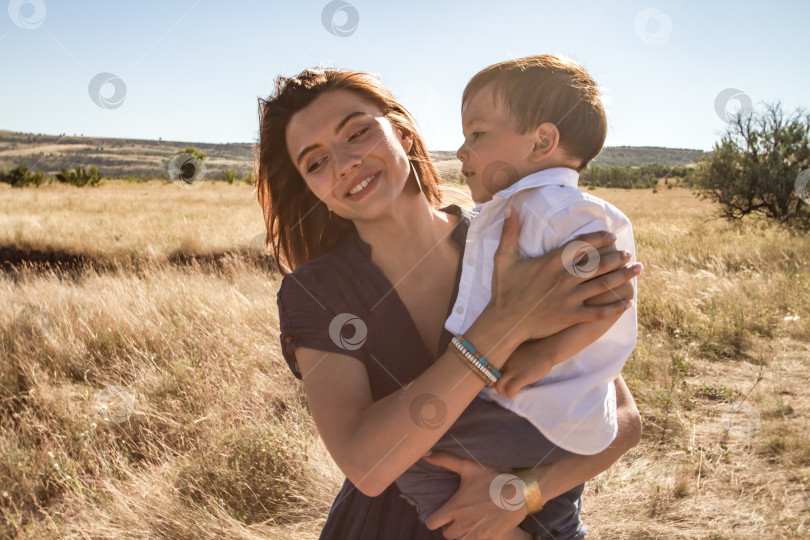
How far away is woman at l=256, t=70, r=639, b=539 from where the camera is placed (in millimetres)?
1264

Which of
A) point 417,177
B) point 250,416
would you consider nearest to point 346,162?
point 417,177

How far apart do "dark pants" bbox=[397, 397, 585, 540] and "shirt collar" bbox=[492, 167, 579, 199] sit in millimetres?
585

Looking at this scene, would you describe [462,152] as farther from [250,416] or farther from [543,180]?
[250,416]

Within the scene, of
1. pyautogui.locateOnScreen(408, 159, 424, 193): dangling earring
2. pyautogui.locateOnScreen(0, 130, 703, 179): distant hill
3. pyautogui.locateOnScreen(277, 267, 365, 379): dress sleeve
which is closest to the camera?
pyautogui.locateOnScreen(277, 267, 365, 379): dress sleeve

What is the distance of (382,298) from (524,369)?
0.56 metres

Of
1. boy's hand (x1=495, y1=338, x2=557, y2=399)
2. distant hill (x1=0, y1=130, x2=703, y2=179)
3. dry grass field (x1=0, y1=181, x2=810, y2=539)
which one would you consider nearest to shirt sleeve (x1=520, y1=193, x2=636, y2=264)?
boy's hand (x1=495, y1=338, x2=557, y2=399)

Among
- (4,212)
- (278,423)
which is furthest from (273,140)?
(4,212)

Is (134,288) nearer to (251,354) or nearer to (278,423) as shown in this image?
(251,354)

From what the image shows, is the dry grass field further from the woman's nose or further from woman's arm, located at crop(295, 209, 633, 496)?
the woman's nose

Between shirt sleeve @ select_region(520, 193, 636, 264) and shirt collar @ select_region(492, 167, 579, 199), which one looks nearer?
shirt sleeve @ select_region(520, 193, 636, 264)

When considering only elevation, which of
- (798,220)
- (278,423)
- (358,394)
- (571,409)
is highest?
(358,394)

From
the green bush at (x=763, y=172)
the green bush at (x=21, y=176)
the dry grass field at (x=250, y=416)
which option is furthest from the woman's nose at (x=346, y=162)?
the green bush at (x=21, y=176)

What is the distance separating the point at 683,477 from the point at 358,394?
8.09 feet

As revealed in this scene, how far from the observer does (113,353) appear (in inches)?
189
